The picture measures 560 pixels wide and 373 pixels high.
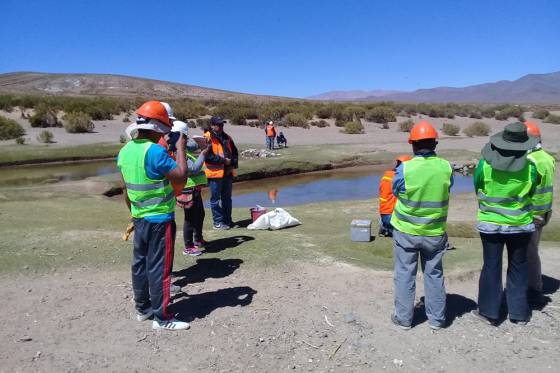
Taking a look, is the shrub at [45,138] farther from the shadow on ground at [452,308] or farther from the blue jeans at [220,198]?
the shadow on ground at [452,308]

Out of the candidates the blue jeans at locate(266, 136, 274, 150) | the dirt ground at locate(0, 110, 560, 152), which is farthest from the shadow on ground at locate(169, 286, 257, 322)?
the dirt ground at locate(0, 110, 560, 152)

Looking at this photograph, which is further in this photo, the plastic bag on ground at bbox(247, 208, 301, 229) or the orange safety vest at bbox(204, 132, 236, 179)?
the plastic bag on ground at bbox(247, 208, 301, 229)

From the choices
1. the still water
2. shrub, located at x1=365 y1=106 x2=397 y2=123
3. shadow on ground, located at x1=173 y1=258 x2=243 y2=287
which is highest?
shrub, located at x1=365 y1=106 x2=397 y2=123

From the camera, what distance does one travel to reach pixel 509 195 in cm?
451

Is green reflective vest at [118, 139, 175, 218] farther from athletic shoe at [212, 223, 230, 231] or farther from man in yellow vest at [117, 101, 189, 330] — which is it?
athletic shoe at [212, 223, 230, 231]

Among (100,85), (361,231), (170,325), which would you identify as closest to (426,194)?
(170,325)

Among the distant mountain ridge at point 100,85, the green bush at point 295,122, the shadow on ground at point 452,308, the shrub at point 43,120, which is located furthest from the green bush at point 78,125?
the distant mountain ridge at point 100,85

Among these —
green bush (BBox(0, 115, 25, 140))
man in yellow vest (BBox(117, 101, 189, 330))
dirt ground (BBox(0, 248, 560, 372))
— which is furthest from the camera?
green bush (BBox(0, 115, 25, 140))

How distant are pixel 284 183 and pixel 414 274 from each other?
13038 millimetres

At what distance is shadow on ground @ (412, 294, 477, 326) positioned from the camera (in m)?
4.90

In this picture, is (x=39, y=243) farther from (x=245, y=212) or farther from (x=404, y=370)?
(x=404, y=370)

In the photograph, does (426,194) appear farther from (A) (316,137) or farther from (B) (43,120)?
(B) (43,120)

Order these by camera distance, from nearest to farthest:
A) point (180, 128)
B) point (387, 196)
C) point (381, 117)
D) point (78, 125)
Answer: point (180, 128), point (387, 196), point (78, 125), point (381, 117)

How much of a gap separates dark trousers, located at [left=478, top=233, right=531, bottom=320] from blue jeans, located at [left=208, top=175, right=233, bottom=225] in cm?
455
